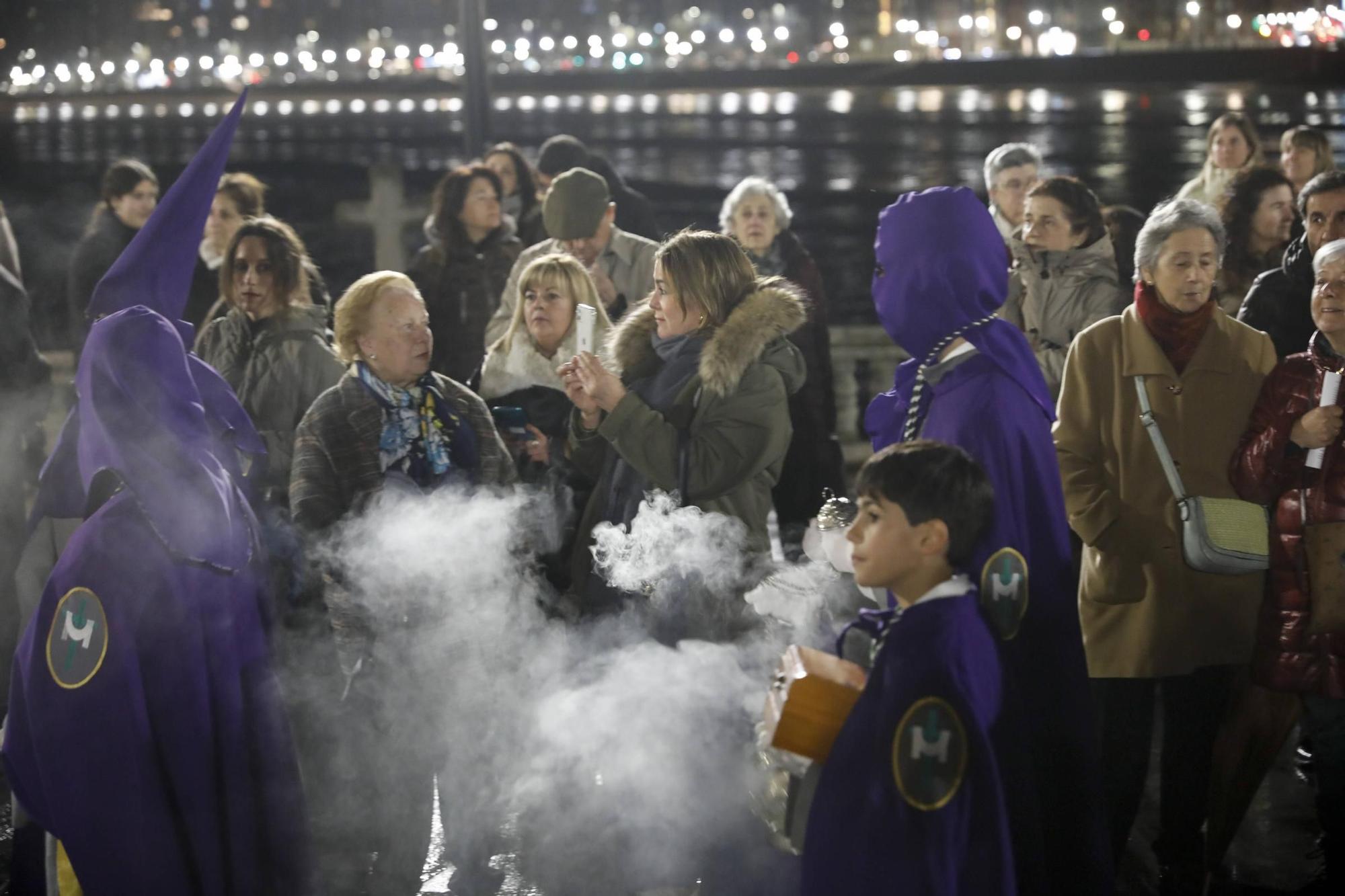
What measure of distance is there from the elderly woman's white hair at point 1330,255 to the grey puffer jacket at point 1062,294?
1.35 meters

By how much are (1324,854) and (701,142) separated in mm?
42761

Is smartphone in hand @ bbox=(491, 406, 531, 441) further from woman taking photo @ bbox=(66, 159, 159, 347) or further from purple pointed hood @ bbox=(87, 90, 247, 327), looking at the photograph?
woman taking photo @ bbox=(66, 159, 159, 347)

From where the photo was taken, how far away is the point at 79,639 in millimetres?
3039

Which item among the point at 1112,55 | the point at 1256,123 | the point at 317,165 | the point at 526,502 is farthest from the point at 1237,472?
the point at 1112,55

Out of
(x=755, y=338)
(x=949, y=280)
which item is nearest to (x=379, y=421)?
(x=755, y=338)

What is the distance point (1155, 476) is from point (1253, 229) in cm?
230

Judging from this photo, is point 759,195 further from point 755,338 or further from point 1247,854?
point 1247,854

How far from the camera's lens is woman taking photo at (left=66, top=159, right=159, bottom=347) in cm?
693

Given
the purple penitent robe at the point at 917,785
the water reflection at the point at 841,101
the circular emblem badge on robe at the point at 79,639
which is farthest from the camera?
the water reflection at the point at 841,101

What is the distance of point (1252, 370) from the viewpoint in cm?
407

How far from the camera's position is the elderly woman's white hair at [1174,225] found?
13.2 ft

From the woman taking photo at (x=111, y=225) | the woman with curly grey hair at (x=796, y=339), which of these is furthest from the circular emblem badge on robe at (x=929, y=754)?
the woman taking photo at (x=111, y=225)

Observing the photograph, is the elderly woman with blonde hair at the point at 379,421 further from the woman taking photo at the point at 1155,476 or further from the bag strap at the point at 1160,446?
the bag strap at the point at 1160,446

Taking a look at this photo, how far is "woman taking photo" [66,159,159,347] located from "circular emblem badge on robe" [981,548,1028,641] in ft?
17.2
